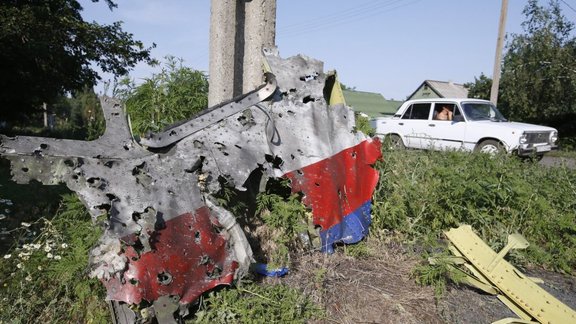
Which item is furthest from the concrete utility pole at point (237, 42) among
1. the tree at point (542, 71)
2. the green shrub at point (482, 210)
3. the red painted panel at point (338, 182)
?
the tree at point (542, 71)

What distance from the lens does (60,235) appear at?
321cm

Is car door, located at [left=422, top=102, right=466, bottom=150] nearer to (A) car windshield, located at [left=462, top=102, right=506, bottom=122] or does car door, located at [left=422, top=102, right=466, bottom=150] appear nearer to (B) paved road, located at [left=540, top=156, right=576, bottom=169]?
(A) car windshield, located at [left=462, top=102, right=506, bottom=122]

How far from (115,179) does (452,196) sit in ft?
10.8

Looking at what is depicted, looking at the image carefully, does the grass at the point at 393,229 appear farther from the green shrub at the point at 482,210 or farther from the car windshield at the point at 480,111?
the car windshield at the point at 480,111

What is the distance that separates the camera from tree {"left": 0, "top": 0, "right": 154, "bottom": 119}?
9.27 meters

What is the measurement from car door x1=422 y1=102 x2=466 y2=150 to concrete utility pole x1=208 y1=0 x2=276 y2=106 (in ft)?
21.6

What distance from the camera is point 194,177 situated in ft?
9.95

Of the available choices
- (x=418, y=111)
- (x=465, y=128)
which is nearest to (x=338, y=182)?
(x=465, y=128)

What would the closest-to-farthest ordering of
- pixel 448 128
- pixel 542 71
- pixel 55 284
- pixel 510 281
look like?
pixel 55 284
pixel 510 281
pixel 448 128
pixel 542 71

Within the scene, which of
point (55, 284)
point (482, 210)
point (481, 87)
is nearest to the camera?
point (55, 284)

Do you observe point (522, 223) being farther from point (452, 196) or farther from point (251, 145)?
point (251, 145)

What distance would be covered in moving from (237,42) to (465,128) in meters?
7.49

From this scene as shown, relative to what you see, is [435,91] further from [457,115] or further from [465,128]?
[465,128]

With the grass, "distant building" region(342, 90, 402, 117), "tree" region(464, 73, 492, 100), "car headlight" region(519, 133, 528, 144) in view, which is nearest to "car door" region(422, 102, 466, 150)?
"car headlight" region(519, 133, 528, 144)
